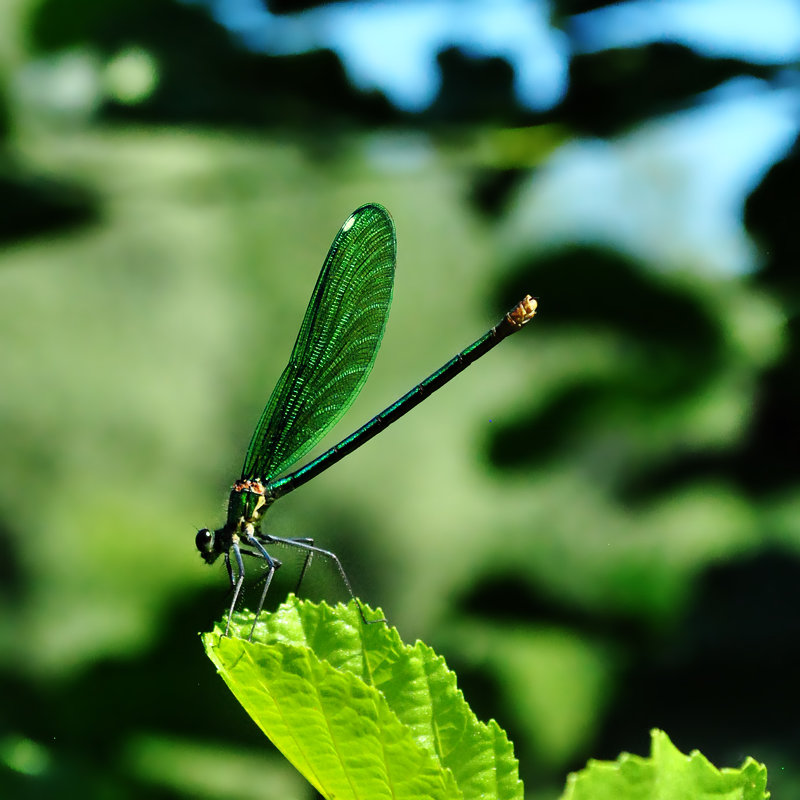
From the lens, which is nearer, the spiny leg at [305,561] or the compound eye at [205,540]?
the spiny leg at [305,561]

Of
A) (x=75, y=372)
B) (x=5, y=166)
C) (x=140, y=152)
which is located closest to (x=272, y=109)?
(x=140, y=152)

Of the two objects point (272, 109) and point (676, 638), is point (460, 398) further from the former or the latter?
point (272, 109)

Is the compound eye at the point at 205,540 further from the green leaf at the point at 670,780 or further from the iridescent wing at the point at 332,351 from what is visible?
the green leaf at the point at 670,780

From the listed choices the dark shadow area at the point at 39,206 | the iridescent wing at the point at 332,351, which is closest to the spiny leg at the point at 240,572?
the iridescent wing at the point at 332,351

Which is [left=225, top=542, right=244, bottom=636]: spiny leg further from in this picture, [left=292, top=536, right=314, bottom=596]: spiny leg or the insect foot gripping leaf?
the insect foot gripping leaf

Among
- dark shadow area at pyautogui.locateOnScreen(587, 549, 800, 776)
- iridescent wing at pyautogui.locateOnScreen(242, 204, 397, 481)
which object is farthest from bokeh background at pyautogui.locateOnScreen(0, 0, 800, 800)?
iridescent wing at pyautogui.locateOnScreen(242, 204, 397, 481)

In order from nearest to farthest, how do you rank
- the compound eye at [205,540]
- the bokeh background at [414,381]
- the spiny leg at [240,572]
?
the spiny leg at [240,572] → the compound eye at [205,540] → the bokeh background at [414,381]
